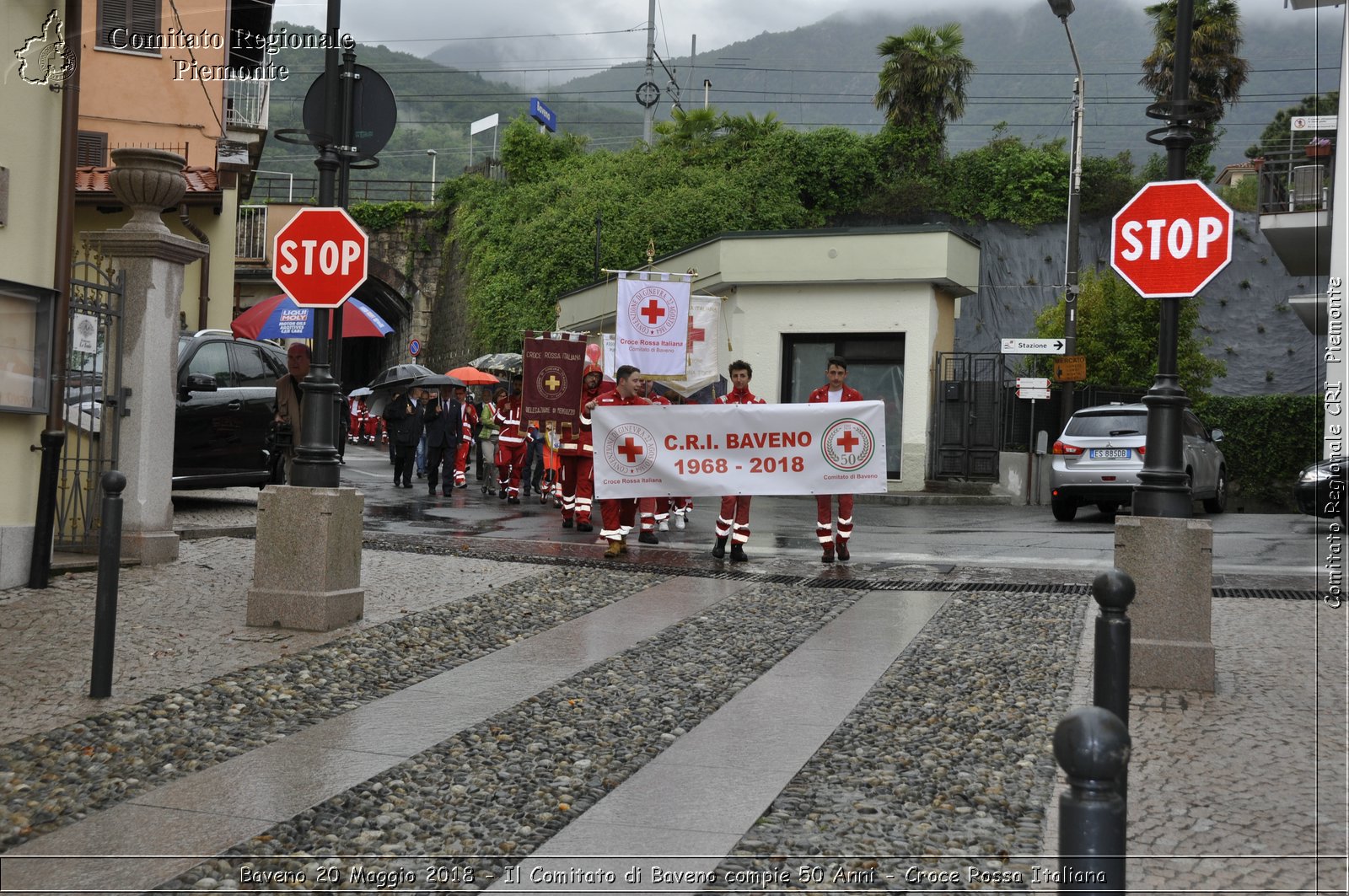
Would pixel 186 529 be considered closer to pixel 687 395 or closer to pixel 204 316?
pixel 687 395

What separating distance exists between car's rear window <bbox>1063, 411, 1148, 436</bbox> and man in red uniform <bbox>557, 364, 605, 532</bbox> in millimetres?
8052

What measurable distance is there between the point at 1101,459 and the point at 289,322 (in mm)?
13847

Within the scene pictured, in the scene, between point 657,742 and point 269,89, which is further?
point 269,89

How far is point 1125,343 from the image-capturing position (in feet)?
101

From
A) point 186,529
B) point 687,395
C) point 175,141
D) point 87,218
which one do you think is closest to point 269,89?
point 175,141

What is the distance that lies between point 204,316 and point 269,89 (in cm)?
741

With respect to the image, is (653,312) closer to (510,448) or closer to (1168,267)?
(510,448)

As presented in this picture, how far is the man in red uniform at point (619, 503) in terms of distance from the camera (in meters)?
13.0

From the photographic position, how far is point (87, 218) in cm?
2288

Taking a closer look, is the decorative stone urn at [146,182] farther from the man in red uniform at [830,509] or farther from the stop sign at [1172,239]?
the stop sign at [1172,239]

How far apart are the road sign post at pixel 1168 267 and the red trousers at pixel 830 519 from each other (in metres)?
5.46

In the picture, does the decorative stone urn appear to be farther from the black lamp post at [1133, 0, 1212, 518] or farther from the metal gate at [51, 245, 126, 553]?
the black lamp post at [1133, 0, 1212, 518]

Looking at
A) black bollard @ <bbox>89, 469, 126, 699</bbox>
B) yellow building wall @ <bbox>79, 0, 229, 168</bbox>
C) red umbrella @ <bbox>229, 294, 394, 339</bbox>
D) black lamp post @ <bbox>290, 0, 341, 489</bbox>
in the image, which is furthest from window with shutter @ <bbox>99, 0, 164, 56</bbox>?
black bollard @ <bbox>89, 469, 126, 699</bbox>

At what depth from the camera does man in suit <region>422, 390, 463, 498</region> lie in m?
21.9
